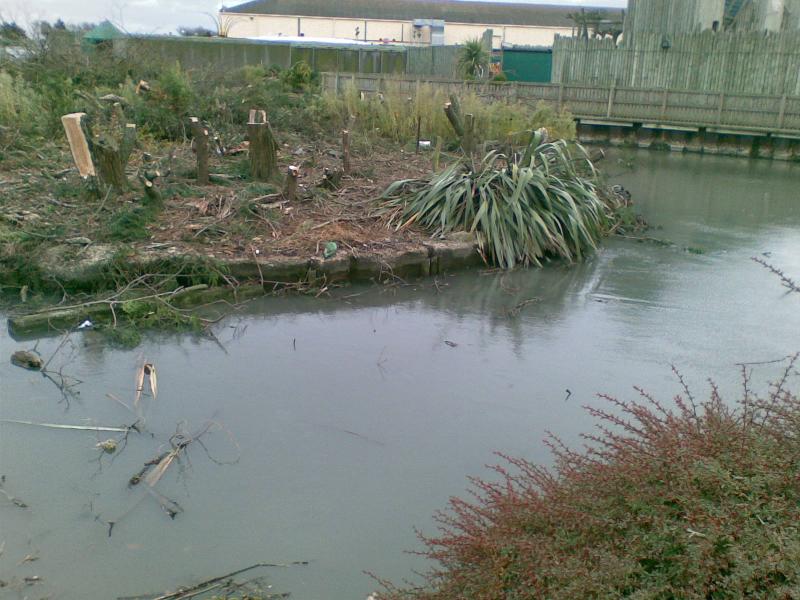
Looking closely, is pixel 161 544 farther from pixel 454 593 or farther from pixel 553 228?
pixel 553 228

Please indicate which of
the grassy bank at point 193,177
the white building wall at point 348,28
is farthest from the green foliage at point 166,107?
the white building wall at point 348,28

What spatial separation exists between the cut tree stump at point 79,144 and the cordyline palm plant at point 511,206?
300 centimetres

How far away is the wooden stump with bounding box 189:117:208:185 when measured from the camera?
7.66 meters

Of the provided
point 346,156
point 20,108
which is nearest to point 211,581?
point 346,156

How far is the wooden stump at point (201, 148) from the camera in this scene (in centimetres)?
766

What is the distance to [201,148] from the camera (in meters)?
7.88

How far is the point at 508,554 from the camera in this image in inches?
88.3

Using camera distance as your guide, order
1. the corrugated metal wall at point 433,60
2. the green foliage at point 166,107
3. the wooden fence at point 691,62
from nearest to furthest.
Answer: the green foliage at point 166,107 → the wooden fence at point 691,62 → the corrugated metal wall at point 433,60

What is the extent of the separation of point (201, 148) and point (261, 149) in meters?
0.61

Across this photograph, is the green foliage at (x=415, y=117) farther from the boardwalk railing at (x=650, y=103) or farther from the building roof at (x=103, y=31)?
the building roof at (x=103, y=31)

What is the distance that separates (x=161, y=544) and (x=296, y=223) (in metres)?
4.45

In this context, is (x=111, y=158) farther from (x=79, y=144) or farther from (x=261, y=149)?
(x=261, y=149)

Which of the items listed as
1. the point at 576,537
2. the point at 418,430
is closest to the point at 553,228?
the point at 418,430

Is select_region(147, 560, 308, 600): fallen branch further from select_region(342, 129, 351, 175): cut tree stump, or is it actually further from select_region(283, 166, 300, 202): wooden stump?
select_region(342, 129, 351, 175): cut tree stump
